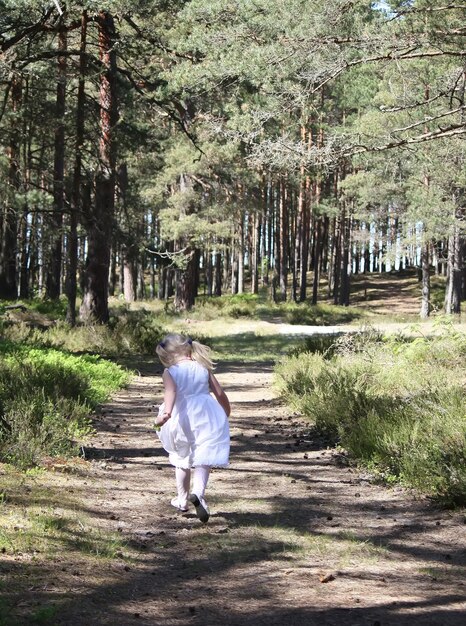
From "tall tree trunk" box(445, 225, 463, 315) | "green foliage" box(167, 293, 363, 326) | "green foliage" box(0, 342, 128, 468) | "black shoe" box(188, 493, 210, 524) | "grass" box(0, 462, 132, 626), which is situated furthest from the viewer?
"tall tree trunk" box(445, 225, 463, 315)

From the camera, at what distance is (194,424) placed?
19.6 ft

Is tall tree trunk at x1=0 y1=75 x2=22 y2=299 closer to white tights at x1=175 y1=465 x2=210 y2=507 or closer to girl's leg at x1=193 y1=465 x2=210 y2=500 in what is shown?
white tights at x1=175 y1=465 x2=210 y2=507

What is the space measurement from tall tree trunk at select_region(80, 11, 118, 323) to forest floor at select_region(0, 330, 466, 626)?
Result: 12237 mm

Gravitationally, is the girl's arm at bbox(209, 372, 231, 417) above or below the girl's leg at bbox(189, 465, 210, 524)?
above

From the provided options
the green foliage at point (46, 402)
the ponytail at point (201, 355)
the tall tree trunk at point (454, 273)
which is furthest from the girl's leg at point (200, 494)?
the tall tree trunk at point (454, 273)

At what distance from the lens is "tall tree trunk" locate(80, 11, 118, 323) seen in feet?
65.6

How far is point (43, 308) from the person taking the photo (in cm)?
2589

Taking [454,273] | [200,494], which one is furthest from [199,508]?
[454,273]

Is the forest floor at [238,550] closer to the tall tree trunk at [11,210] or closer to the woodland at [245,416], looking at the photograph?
the woodland at [245,416]

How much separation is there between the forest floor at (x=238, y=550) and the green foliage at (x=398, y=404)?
275mm

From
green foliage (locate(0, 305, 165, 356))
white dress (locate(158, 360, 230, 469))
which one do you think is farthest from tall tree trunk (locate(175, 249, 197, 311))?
white dress (locate(158, 360, 230, 469))

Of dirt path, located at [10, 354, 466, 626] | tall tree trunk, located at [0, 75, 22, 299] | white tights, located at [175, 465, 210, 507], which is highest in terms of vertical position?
tall tree trunk, located at [0, 75, 22, 299]

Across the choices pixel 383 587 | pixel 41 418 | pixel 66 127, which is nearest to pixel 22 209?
pixel 66 127

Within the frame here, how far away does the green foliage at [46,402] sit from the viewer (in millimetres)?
7402
